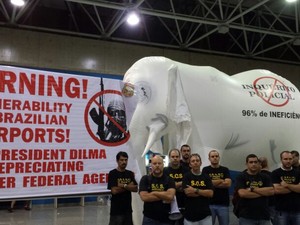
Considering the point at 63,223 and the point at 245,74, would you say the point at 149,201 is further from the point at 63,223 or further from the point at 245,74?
the point at 63,223

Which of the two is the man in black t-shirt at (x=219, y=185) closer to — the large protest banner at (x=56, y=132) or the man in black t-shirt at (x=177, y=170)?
the man in black t-shirt at (x=177, y=170)

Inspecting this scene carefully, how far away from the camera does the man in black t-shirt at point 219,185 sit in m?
4.96

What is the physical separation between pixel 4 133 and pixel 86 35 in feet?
30.8

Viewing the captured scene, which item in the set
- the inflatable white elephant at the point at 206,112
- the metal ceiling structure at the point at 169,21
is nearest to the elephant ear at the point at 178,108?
the inflatable white elephant at the point at 206,112

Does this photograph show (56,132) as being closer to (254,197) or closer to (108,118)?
(108,118)

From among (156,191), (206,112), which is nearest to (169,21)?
(206,112)

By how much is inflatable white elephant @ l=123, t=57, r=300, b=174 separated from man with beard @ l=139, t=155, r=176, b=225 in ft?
4.22

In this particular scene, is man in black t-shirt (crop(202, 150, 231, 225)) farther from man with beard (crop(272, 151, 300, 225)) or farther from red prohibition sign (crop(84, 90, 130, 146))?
red prohibition sign (crop(84, 90, 130, 146))

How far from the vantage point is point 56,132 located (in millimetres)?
4633

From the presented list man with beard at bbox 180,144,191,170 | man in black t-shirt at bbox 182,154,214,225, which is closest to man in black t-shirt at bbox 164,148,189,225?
man with beard at bbox 180,144,191,170

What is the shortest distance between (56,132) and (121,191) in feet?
3.42

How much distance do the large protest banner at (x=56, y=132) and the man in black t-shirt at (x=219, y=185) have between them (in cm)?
116

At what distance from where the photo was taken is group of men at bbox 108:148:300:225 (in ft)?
13.4

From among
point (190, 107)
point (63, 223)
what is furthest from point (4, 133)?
point (63, 223)
